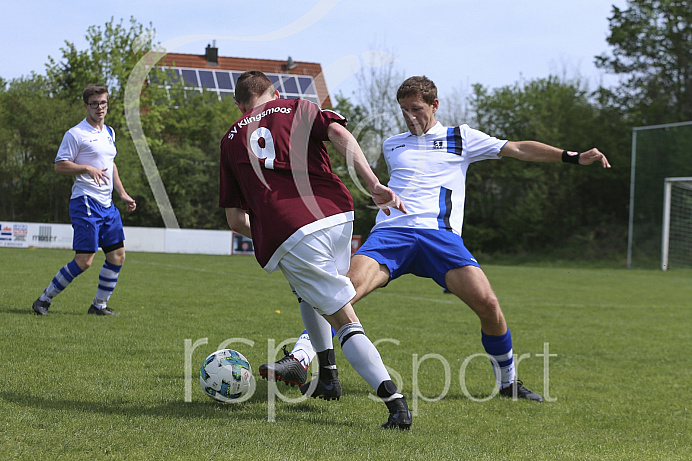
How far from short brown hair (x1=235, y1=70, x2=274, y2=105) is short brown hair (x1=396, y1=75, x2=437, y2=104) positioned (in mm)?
1329

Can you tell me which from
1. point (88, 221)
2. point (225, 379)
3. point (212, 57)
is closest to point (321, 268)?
point (225, 379)

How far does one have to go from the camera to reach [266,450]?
2951 mm

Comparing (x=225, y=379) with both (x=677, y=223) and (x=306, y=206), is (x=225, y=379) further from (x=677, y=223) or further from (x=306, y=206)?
(x=677, y=223)

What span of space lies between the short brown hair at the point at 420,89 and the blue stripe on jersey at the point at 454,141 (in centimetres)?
28

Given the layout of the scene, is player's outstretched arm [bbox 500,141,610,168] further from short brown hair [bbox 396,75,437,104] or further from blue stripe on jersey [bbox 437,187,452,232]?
short brown hair [bbox 396,75,437,104]

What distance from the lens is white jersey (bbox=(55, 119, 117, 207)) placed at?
6777 mm

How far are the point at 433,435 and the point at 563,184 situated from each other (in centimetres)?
3323

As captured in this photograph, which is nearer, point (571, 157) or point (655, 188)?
point (571, 157)

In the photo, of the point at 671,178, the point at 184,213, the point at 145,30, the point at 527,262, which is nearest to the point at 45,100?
the point at 145,30

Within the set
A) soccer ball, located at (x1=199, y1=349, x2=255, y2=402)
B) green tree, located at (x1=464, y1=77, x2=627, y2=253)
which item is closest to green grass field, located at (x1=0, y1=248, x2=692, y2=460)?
soccer ball, located at (x1=199, y1=349, x2=255, y2=402)

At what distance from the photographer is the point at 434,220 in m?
4.63

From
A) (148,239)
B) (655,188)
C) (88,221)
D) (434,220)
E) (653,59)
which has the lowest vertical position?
(148,239)

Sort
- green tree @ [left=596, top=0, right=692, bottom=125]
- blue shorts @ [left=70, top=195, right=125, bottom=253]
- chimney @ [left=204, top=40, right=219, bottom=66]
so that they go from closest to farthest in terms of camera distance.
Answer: blue shorts @ [left=70, top=195, right=125, bottom=253]
green tree @ [left=596, top=0, right=692, bottom=125]
chimney @ [left=204, top=40, right=219, bottom=66]

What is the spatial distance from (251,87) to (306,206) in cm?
81
